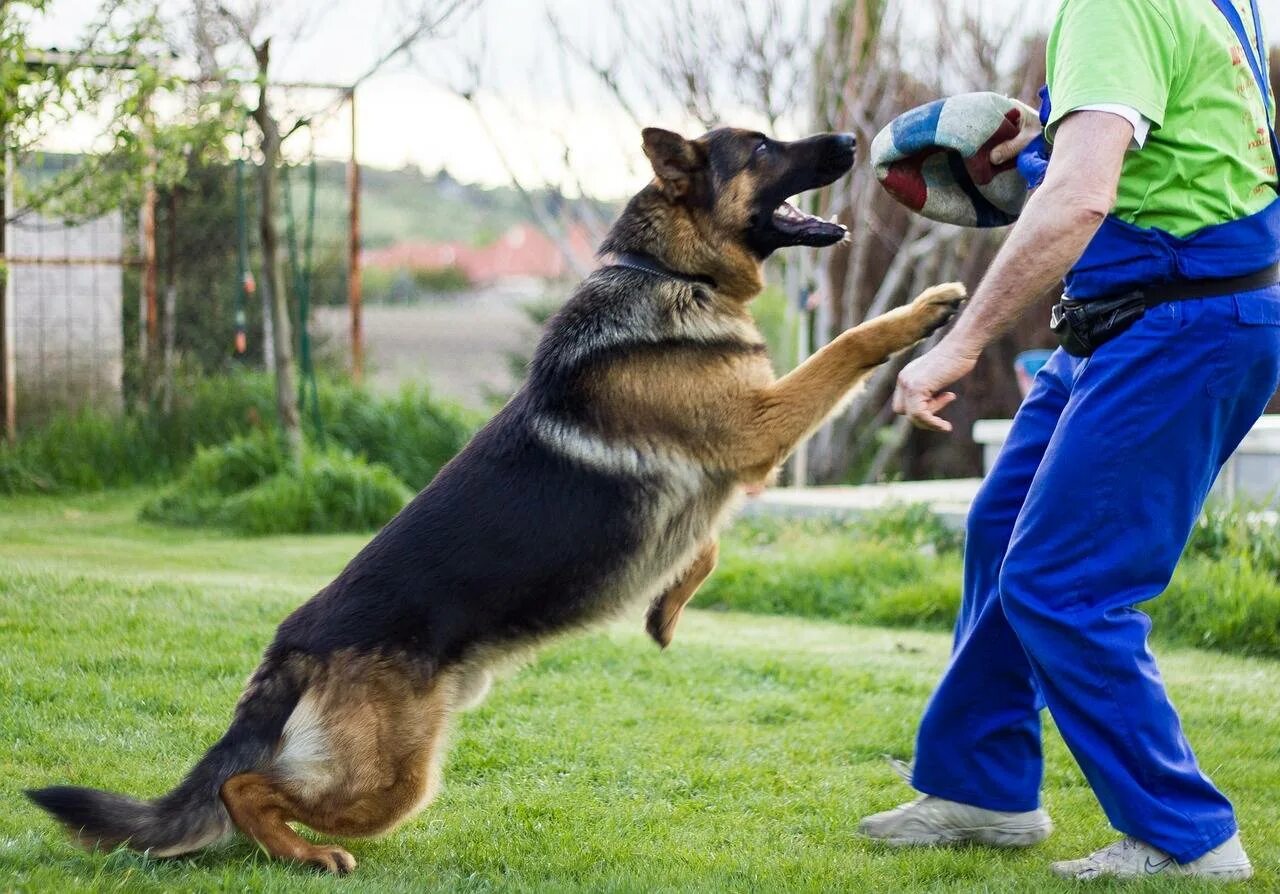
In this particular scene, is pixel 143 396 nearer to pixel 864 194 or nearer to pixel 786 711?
pixel 864 194

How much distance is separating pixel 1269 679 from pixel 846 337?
11.0ft

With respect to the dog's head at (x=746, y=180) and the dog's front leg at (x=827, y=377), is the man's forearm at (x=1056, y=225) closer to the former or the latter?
the dog's front leg at (x=827, y=377)

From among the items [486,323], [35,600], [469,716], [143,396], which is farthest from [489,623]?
[486,323]

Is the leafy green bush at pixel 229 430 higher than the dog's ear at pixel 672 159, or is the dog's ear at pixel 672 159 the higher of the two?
the dog's ear at pixel 672 159

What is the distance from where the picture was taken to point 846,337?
3688 millimetres

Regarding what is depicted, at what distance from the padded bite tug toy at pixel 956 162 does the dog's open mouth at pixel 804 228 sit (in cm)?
20

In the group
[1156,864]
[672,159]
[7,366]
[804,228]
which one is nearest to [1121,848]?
[1156,864]

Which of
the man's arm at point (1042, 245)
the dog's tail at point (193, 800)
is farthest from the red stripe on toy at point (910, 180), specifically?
the dog's tail at point (193, 800)

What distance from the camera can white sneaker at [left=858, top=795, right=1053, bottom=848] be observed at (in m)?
3.69

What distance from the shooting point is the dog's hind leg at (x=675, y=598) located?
12.9 feet

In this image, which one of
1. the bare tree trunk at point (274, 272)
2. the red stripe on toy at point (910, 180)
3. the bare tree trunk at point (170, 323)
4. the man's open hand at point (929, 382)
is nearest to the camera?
the man's open hand at point (929, 382)

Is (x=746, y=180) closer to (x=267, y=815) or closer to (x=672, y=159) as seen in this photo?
(x=672, y=159)

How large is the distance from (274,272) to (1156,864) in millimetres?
7823

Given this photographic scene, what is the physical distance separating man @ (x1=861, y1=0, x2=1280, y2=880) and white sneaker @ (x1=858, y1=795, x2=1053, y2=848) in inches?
13.4
